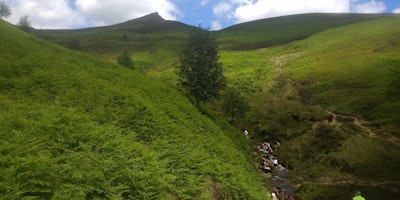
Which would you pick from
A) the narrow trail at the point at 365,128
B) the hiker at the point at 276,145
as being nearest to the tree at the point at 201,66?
the hiker at the point at 276,145

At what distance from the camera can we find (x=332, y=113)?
59.2 meters

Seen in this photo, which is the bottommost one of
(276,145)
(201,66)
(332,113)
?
(276,145)

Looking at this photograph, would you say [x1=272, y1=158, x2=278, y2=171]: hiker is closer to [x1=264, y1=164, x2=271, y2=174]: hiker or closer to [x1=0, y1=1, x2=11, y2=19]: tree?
[x1=264, y1=164, x2=271, y2=174]: hiker

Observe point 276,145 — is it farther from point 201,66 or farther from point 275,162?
point 201,66

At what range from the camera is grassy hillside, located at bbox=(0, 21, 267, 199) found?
15398 millimetres

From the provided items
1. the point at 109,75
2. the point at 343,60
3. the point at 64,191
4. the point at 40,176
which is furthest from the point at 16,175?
the point at 343,60

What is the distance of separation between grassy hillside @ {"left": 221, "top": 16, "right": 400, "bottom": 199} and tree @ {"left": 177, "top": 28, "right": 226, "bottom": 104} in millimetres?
12160

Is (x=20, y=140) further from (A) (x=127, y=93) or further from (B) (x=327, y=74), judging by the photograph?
(B) (x=327, y=74)

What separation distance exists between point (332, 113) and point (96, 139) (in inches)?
1854

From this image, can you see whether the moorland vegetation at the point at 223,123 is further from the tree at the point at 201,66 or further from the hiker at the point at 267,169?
the tree at the point at 201,66

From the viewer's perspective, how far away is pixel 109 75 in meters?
43.2

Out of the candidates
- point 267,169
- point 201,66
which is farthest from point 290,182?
point 201,66

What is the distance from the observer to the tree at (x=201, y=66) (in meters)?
48.8

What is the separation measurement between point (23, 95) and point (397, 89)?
53361mm
